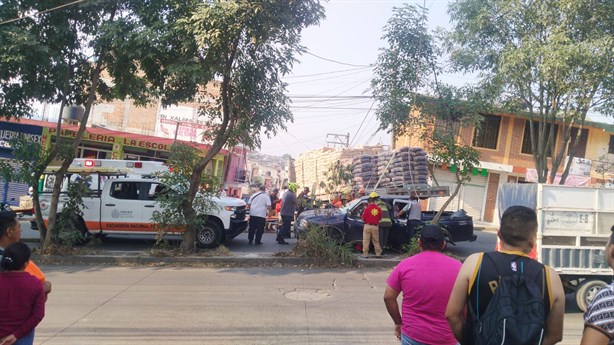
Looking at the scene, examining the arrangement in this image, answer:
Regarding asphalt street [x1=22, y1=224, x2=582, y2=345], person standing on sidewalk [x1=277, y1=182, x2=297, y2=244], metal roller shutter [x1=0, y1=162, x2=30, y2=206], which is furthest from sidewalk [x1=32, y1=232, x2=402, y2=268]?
metal roller shutter [x1=0, y1=162, x2=30, y2=206]

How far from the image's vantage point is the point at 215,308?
282 inches

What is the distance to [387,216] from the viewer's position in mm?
11258

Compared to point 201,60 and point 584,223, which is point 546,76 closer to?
point 584,223

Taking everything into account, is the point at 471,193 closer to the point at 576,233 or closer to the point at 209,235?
the point at 209,235

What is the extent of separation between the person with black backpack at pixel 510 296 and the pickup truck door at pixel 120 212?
10776mm

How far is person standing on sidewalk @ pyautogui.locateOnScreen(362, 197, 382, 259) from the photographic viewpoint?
35.7ft

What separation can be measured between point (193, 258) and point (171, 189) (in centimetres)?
168

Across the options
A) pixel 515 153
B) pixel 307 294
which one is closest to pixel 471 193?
pixel 515 153

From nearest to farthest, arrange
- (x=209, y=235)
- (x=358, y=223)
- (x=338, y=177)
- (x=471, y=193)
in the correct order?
(x=358, y=223) → (x=209, y=235) → (x=338, y=177) → (x=471, y=193)

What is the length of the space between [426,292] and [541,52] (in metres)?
8.58

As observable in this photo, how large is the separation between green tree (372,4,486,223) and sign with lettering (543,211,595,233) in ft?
11.7

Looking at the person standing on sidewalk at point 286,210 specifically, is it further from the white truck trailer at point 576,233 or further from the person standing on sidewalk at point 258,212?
the white truck trailer at point 576,233

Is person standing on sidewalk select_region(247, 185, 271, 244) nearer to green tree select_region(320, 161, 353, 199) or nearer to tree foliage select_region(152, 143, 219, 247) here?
tree foliage select_region(152, 143, 219, 247)

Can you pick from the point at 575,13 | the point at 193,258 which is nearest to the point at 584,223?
the point at 575,13
